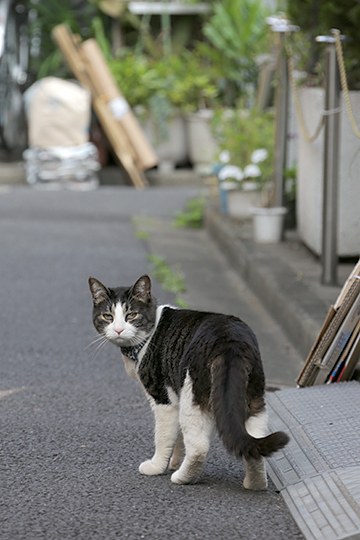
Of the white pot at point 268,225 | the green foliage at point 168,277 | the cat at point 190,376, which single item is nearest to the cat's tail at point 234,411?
the cat at point 190,376

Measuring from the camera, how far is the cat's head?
5.19m

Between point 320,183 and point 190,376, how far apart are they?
5412mm

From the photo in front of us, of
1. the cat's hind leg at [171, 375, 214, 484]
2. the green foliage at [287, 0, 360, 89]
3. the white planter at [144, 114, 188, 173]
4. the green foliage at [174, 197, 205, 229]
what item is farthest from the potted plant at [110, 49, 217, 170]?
the cat's hind leg at [171, 375, 214, 484]

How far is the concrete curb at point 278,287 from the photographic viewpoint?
779cm

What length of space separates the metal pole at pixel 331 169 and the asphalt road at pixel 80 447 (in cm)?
107

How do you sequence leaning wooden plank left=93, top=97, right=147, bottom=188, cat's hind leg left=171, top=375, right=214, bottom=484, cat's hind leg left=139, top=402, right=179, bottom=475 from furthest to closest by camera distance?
1. leaning wooden plank left=93, top=97, right=147, bottom=188
2. cat's hind leg left=139, top=402, right=179, bottom=475
3. cat's hind leg left=171, top=375, right=214, bottom=484

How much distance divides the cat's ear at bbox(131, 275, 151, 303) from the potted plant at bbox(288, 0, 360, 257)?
4369mm

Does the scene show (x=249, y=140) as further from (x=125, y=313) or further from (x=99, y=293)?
(x=125, y=313)

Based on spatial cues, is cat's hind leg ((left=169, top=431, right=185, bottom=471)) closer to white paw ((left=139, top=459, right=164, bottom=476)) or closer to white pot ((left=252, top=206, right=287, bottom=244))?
white paw ((left=139, top=459, right=164, bottom=476))

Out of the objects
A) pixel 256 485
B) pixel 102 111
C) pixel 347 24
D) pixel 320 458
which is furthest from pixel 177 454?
pixel 102 111

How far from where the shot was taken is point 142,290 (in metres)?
5.29

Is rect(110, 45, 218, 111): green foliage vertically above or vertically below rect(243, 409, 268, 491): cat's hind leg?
below

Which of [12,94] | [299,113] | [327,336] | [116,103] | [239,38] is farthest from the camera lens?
[12,94]

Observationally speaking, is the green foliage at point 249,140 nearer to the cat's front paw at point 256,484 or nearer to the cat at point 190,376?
the cat at point 190,376
